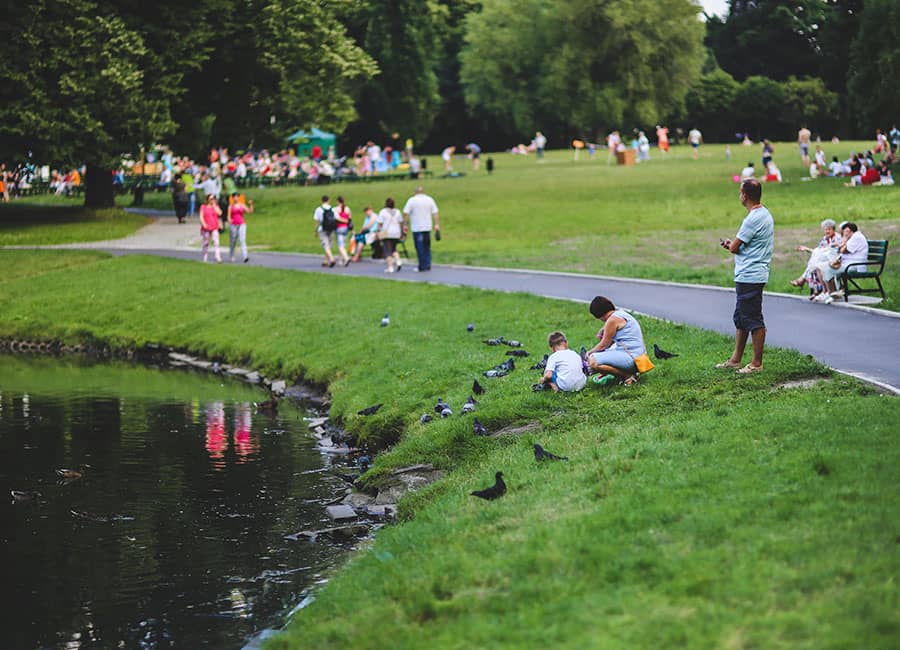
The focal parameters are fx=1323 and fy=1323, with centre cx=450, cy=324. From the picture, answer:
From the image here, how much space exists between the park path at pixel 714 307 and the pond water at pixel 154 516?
628 centimetres

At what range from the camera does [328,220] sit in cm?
3434

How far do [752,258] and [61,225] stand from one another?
36.4m

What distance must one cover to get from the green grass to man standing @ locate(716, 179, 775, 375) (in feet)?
107

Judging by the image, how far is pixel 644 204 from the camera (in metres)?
48.6

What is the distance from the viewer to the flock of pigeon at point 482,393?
12211 millimetres

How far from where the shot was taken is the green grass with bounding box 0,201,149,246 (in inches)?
1724

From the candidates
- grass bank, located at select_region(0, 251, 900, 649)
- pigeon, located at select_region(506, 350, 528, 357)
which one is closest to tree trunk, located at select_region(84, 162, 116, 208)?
grass bank, located at select_region(0, 251, 900, 649)

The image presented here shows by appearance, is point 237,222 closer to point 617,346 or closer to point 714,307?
point 714,307

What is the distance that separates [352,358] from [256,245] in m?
20.7

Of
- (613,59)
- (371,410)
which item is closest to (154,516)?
(371,410)

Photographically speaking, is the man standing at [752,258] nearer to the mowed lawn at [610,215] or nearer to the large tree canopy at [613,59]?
the mowed lawn at [610,215]

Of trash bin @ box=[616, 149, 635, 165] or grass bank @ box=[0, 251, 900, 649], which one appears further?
trash bin @ box=[616, 149, 635, 165]

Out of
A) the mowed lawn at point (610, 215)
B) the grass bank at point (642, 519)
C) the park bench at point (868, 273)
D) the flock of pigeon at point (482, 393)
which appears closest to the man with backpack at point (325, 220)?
the mowed lawn at point (610, 215)

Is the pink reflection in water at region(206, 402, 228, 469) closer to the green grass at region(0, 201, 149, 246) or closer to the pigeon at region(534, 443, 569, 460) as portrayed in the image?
the pigeon at region(534, 443, 569, 460)
